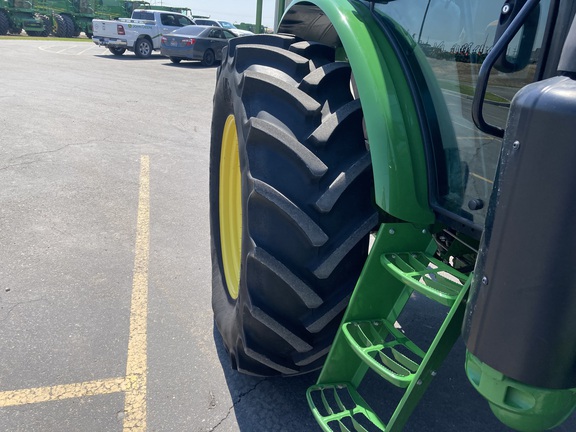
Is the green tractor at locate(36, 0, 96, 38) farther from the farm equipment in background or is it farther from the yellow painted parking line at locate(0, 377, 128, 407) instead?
the yellow painted parking line at locate(0, 377, 128, 407)

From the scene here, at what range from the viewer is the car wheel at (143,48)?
698 inches

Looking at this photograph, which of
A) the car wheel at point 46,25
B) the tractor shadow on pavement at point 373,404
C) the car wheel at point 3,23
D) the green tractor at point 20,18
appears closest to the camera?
the tractor shadow on pavement at point 373,404

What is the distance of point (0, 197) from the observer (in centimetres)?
445

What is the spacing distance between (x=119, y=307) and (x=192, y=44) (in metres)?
14.4

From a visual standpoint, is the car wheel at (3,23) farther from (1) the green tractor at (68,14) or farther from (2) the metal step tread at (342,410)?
(2) the metal step tread at (342,410)

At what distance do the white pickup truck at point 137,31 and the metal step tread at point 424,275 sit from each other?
17659 millimetres

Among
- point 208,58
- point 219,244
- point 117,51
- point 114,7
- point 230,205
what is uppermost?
point 114,7

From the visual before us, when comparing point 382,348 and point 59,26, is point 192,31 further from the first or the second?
point 382,348

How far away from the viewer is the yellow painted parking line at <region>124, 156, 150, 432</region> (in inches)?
90.0

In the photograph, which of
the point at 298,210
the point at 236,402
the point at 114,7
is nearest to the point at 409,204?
the point at 298,210

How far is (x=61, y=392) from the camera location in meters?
2.37

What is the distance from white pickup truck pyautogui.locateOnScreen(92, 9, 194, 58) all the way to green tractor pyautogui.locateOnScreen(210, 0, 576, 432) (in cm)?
1672

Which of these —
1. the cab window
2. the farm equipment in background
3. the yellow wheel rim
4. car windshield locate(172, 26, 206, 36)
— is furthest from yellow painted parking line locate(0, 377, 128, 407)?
the farm equipment in background

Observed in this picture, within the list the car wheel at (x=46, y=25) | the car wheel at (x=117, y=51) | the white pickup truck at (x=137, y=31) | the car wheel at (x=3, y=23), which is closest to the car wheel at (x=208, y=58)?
the white pickup truck at (x=137, y=31)
